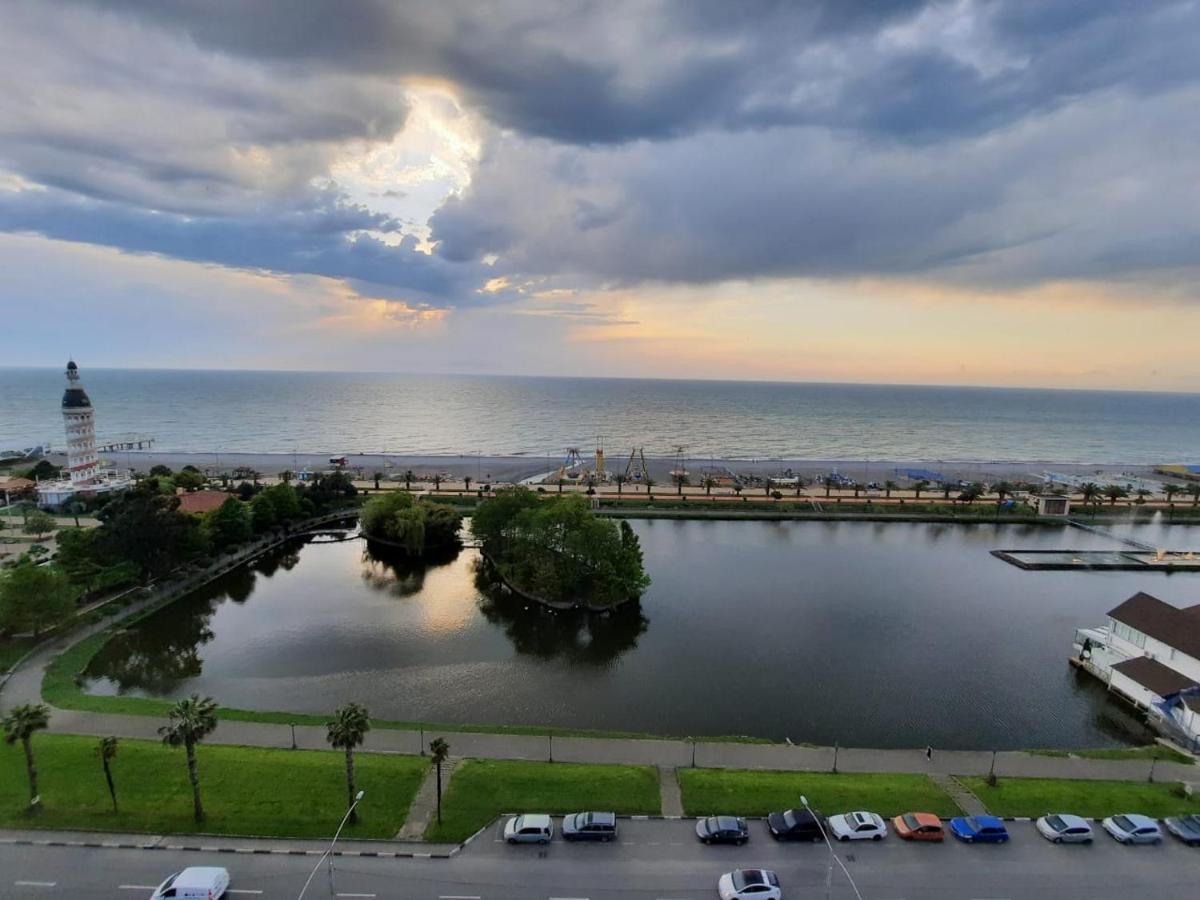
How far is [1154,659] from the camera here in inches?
1449

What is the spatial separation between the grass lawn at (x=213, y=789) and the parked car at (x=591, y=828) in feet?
21.3

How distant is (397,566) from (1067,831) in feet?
170

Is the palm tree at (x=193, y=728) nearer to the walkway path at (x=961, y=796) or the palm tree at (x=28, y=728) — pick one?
the palm tree at (x=28, y=728)

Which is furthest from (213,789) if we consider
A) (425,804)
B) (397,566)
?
(397,566)

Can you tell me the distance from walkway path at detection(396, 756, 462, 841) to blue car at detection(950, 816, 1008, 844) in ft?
64.9

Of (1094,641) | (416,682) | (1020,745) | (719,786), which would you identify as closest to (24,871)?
(416,682)

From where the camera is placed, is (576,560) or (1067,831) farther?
(576,560)

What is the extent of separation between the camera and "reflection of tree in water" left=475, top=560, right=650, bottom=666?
42031 millimetres

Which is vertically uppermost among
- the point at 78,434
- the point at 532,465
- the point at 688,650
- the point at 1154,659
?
the point at 78,434

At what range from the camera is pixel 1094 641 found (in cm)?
4034

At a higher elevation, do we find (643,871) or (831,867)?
(831,867)

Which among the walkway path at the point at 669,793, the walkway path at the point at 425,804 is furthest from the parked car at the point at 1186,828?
the walkway path at the point at 425,804

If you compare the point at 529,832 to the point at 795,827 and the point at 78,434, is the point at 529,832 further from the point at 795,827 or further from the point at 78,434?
the point at 78,434

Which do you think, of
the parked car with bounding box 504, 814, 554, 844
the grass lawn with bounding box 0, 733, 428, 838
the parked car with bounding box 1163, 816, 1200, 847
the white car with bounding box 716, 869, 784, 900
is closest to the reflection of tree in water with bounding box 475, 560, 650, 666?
the grass lawn with bounding box 0, 733, 428, 838
